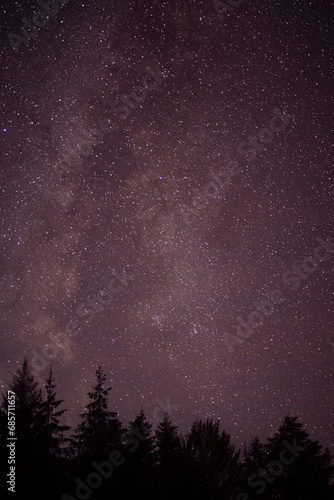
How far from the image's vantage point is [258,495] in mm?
15078

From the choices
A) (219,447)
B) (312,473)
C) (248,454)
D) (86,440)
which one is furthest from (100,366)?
(312,473)

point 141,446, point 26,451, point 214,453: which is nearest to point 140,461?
point 141,446

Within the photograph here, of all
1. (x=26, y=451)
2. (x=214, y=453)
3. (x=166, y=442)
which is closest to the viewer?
(x=26, y=451)

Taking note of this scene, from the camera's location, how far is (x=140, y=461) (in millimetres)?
14172

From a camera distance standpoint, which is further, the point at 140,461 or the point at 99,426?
the point at 99,426

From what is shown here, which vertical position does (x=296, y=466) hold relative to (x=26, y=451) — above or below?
below

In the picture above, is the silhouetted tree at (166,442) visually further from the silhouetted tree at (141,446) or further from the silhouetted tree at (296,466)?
the silhouetted tree at (296,466)

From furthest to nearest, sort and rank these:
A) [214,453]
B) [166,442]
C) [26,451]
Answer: [214,453] < [166,442] < [26,451]

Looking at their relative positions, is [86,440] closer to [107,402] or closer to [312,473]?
[107,402]

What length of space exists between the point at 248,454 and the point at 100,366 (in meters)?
11.5

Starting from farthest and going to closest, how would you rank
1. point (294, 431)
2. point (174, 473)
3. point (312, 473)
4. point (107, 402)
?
point (107, 402) < point (294, 431) < point (312, 473) < point (174, 473)

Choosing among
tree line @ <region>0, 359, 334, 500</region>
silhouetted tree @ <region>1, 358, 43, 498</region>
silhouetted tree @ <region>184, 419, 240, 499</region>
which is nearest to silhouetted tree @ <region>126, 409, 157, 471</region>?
tree line @ <region>0, 359, 334, 500</region>

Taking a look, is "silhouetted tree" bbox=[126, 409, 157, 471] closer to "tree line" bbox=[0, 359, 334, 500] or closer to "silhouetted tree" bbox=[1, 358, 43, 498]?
"tree line" bbox=[0, 359, 334, 500]

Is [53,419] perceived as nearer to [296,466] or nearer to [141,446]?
[141,446]
